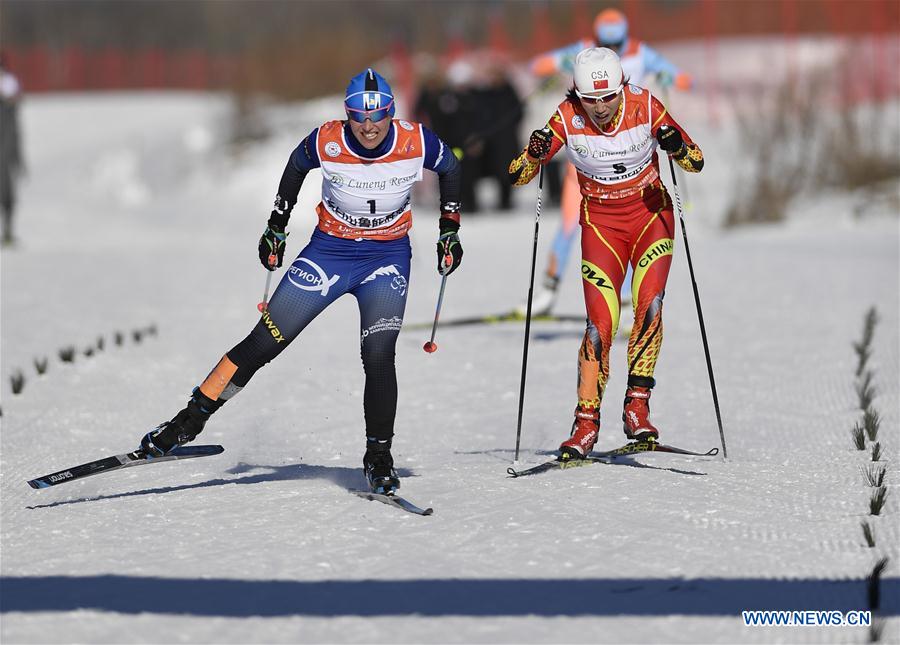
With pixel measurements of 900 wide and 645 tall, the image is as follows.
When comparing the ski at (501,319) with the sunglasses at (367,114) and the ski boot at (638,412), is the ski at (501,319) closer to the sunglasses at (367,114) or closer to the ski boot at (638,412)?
the ski boot at (638,412)

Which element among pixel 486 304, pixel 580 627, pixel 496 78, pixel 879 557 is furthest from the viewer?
pixel 496 78

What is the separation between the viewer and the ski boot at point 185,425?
6234mm

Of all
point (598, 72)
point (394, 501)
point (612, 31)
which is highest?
point (612, 31)

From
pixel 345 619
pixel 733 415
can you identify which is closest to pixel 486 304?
pixel 733 415

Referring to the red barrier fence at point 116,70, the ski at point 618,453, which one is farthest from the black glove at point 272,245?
the red barrier fence at point 116,70

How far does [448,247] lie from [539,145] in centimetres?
71

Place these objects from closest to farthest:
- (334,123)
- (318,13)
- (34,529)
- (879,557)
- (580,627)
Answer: (580,627), (879,557), (34,529), (334,123), (318,13)

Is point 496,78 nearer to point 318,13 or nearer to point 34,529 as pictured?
point 34,529

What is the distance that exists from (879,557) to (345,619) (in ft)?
6.44

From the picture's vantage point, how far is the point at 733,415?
796cm

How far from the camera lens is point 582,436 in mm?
6570

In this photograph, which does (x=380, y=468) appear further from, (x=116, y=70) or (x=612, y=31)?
(x=116, y=70)
